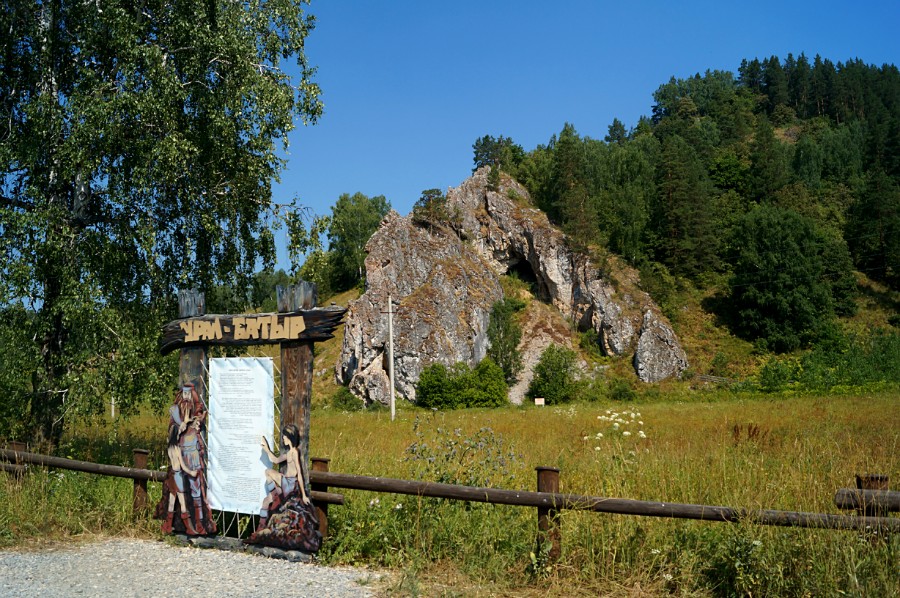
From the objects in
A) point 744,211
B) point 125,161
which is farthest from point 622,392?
point 125,161

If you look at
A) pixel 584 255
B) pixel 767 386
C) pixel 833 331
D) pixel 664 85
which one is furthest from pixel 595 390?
pixel 664 85

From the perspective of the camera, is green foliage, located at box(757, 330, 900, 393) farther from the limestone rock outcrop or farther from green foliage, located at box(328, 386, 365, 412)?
green foliage, located at box(328, 386, 365, 412)

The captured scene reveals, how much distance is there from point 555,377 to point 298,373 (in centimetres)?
4171

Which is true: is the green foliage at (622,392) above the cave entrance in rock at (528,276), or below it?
below

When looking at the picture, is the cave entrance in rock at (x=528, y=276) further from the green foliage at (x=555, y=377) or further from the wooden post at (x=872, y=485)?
the wooden post at (x=872, y=485)

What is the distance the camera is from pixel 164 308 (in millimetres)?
11289

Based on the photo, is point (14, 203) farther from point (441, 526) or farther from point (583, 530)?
point (583, 530)

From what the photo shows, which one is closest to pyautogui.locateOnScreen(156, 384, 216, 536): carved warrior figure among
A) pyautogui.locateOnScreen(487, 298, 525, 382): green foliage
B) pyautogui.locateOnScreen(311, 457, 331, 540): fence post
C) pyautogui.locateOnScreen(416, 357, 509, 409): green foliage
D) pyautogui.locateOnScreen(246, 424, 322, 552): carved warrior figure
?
pyautogui.locateOnScreen(246, 424, 322, 552): carved warrior figure

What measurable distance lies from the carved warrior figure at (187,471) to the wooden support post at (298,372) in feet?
4.50

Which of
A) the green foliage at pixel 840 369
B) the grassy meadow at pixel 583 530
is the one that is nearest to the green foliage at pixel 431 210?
the green foliage at pixel 840 369

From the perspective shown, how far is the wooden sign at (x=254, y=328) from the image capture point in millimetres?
6820

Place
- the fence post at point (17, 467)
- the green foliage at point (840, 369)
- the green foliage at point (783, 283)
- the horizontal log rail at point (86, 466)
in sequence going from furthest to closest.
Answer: the green foliage at point (783, 283), the green foliage at point (840, 369), the fence post at point (17, 467), the horizontal log rail at point (86, 466)

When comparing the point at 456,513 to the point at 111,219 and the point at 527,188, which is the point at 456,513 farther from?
the point at 527,188

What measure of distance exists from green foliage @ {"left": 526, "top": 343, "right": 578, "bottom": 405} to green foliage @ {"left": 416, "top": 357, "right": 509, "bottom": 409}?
9.22 feet
